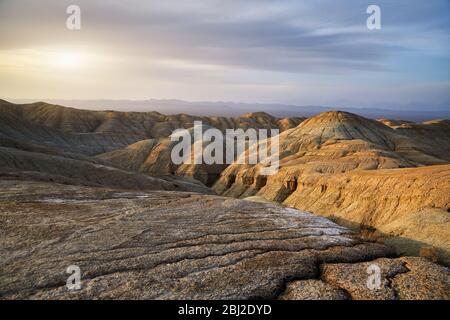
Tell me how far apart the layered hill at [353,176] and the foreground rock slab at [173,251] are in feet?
25.3

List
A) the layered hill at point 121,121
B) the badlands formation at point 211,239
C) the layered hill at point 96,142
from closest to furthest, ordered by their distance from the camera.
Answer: the badlands formation at point 211,239 < the layered hill at point 96,142 < the layered hill at point 121,121

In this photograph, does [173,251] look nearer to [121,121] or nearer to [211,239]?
[211,239]

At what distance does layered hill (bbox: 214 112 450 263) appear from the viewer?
31.7 m

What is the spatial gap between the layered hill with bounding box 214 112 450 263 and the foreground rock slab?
771 cm

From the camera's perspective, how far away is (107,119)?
131375 millimetres

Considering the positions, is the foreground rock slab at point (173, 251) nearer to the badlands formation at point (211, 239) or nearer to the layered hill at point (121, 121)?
the badlands formation at point (211, 239)

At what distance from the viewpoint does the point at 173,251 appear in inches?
567

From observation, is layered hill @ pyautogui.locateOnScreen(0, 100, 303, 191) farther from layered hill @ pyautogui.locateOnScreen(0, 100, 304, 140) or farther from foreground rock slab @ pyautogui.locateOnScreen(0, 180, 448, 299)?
foreground rock slab @ pyautogui.locateOnScreen(0, 180, 448, 299)

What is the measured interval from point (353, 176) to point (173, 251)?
105 ft

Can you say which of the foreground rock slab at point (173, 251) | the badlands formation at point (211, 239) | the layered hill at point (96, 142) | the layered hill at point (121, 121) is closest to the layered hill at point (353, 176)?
the badlands formation at point (211, 239)

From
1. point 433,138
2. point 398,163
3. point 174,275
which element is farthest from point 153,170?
point 174,275

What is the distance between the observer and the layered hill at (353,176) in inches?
1246

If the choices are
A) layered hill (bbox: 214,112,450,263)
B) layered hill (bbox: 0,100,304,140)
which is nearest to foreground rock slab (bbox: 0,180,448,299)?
layered hill (bbox: 214,112,450,263)
